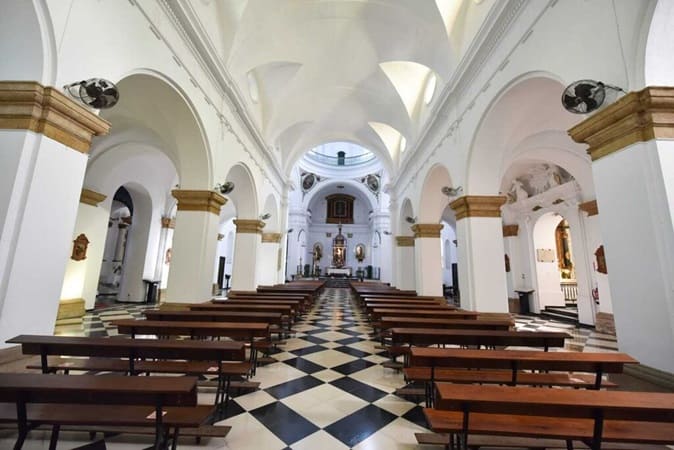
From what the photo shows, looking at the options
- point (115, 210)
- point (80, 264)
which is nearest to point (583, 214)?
point (80, 264)

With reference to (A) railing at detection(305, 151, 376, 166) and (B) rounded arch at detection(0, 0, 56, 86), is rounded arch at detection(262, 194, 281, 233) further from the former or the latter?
(A) railing at detection(305, 151, 376, 166)

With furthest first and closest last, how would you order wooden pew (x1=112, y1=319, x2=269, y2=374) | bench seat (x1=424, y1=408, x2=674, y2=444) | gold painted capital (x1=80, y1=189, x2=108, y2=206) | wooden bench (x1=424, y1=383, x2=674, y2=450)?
gold painted capital (x1=80, y1=189, x2=108, y2=206) < wooden pew (x1=112, y1=319, x2=269, y2=374) < bench seat (x1=424, y1=408, x2=674, y2=444) < wooden bench (x1=424, y1=383, x2=674, y2=450)

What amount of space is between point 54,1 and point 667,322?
544 centimetres

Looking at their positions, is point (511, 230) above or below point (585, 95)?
above

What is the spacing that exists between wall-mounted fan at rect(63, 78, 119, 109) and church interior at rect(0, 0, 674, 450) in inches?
0.8

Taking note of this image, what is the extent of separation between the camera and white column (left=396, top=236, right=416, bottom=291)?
10008 millimetres

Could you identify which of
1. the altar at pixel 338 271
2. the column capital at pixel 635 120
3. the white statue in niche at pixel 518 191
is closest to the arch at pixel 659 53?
the column capital at pixel 635 120

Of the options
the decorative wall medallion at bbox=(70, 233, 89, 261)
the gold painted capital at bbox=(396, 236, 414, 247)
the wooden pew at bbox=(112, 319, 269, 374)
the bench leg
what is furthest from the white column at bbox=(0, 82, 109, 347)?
the gold painted capital at bbox=(396, 236, 414, 247)

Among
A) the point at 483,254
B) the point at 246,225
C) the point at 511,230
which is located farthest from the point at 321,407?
the point at 511,230

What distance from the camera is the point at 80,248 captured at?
266 inches

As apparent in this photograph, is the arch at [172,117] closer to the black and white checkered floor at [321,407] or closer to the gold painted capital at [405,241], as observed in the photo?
the black and white checkered floor at [321,407]

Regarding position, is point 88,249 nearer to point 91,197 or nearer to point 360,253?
point 91,197

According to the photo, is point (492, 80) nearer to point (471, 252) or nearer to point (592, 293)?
point (471, 252)

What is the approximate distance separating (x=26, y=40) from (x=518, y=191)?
10.9m
